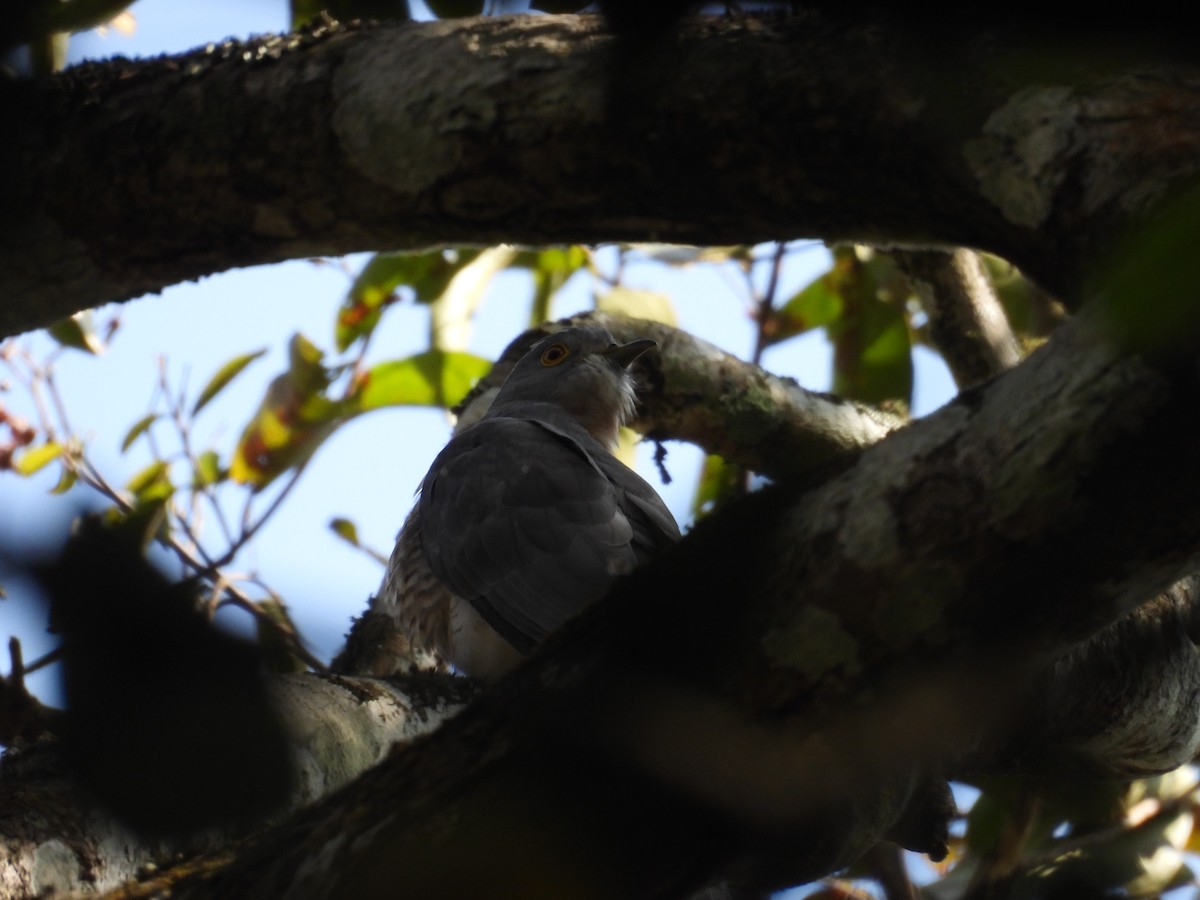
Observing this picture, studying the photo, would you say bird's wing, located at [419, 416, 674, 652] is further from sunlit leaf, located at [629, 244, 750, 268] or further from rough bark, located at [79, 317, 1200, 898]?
sunlit leaf, located at [629, 244, 750, 268]

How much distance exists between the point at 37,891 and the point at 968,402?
89.3 inches

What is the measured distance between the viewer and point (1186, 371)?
59.7 inches

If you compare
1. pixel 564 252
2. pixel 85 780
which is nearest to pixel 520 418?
pixel 564 252

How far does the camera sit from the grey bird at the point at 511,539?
3992 millimetres

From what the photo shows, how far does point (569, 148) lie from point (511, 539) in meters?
1.94

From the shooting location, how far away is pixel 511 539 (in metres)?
4.19

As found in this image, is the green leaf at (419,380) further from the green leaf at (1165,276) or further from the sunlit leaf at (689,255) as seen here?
the green leaf at (1165,276)

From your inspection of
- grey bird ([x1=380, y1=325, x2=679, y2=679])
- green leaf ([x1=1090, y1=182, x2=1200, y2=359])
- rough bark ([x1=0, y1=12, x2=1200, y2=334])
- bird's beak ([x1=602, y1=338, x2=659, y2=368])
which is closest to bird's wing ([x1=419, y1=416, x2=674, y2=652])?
grey bird ([x1=380, y1=325, x2=679, y2=679])

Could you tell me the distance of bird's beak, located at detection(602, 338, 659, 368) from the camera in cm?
514

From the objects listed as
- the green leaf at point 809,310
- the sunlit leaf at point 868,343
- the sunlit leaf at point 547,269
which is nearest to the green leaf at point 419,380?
the sunlit leaf at point 547,269

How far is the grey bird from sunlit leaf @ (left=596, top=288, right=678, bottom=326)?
4.37 ft

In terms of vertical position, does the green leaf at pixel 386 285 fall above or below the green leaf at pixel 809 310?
above

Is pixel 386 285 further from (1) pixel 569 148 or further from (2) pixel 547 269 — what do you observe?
(1) pixel 569 148

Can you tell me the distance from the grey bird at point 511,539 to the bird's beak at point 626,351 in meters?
0.43
